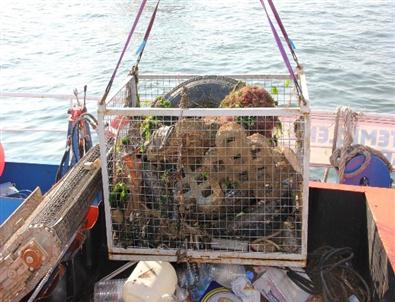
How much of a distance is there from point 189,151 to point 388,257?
4.30 ft

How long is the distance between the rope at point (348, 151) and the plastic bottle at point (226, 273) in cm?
190

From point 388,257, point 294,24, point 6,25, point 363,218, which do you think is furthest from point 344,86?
point 6,25

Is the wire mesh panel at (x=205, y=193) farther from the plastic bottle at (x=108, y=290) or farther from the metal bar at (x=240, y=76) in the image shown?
the metal bar at (x=240, y=76)

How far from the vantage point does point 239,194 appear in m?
3.08

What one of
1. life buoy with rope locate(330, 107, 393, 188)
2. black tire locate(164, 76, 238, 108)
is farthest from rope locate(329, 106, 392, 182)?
black tire locate(164, 76, 238, 108)

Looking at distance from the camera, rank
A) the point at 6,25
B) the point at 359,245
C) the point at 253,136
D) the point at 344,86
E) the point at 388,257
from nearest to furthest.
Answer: the point at 388,257 → the point at 253,136 → the point at 359,245 → the point at 344,86 → the point at 6,25

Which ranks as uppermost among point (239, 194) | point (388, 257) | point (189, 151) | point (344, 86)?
point (189, 151)

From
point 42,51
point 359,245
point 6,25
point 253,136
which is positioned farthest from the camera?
point 6,25

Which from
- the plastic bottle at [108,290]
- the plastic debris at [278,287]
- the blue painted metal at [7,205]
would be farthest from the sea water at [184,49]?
the plastic debris at [278,287]

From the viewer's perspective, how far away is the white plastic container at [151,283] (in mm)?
3014

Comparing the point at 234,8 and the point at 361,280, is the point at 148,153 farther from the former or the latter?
the point at 234,8

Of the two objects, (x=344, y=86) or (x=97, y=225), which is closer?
(x=97, y=225)

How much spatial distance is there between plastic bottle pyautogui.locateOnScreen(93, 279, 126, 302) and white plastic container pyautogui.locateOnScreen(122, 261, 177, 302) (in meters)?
0.15

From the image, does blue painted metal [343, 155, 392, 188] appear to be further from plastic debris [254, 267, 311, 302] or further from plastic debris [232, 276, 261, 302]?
plastic debris [232, 276, 261, 302]
